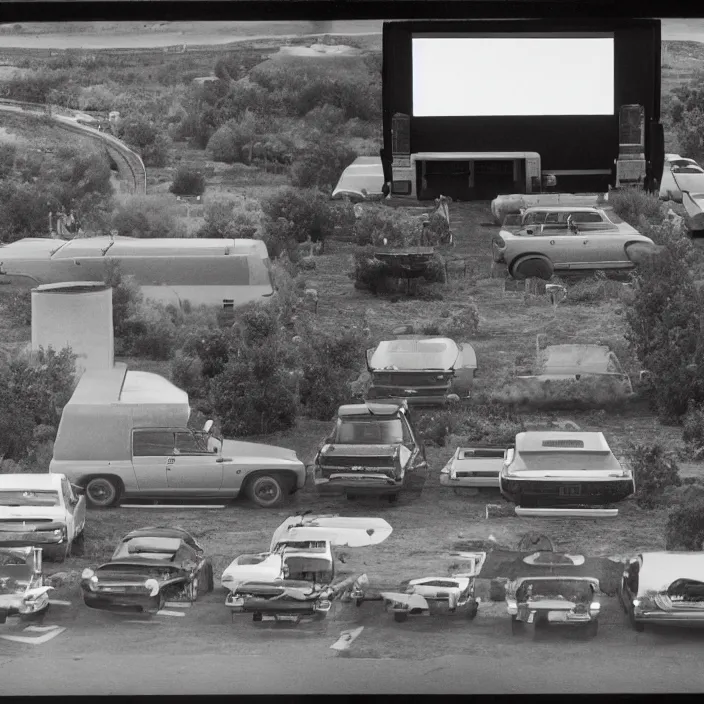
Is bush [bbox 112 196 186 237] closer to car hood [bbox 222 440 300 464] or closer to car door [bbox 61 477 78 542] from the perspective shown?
car hood [bbox 222 440 300 464]

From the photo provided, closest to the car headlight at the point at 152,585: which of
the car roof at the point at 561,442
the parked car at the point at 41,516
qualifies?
the parked car at the point at 41,516

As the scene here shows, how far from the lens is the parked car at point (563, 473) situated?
488 centimetres

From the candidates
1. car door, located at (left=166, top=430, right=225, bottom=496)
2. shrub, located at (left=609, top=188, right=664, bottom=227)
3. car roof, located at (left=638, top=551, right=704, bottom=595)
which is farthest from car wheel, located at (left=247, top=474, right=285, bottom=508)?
shrub, located at (left=609, top=188, right=664, bottom=227)

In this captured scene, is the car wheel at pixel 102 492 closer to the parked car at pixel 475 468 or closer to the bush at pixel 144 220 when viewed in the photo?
the bush at pixel 144 220

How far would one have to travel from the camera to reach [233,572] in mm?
4895

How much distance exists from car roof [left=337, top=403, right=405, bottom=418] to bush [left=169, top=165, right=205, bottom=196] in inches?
38.9

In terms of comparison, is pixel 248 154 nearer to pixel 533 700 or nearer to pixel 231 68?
pixel 231 68

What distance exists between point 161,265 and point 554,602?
1849mm

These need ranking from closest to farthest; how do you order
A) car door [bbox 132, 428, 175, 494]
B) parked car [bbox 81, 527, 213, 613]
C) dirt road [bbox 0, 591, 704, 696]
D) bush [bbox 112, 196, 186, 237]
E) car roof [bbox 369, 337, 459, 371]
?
1. dirt road [bbox 0, 591, 704, 696]
2. parked car [bbox 81, 527, 213, 613]
3. car door [bbox 132, 428, 175, 494]
4. car roof [bbox 369, 337, 459, 371]
5. bush [bbox 112, 196, 186, 237]

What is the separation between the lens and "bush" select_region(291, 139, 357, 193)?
17.1ft

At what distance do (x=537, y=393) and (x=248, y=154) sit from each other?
1392mm

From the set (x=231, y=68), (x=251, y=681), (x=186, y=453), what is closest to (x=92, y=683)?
(x=251, y=681)

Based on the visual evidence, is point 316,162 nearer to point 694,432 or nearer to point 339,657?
point 694,432

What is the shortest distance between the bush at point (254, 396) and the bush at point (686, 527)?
138 centimetres
